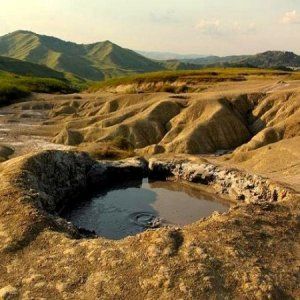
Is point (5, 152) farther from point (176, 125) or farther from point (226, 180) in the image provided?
point (226, 180)

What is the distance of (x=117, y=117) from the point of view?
3799 inches

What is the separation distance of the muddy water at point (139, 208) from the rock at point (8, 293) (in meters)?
18.1

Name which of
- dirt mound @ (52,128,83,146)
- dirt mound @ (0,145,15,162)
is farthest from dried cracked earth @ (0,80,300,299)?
dirt mound @ (0,145,15,162)

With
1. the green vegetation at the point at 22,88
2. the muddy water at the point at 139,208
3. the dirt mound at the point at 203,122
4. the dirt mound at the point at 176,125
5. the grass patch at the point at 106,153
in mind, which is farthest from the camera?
the green vegetation at the point at 22,88

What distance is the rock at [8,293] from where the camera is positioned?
23.9 metres

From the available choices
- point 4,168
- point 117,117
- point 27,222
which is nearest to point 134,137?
point 117,117

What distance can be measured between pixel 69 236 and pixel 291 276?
572 inches

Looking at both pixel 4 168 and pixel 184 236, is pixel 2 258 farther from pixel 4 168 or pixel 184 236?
pixel 4 168

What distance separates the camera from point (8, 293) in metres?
24.2

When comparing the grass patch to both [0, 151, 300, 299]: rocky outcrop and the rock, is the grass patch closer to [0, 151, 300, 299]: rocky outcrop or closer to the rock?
[0, 151, 300, 299]: rocky outcrop

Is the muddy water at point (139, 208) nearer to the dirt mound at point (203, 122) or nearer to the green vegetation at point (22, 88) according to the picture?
the dirt mound at point (203, 122)

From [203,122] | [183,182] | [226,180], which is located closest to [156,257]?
[226,180]

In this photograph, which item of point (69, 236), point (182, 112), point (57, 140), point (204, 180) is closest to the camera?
point (69, 236)

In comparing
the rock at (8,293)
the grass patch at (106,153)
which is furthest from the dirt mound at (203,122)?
the rock at (8,293)
